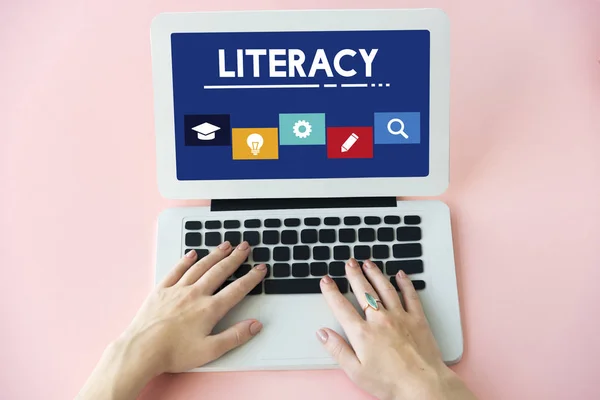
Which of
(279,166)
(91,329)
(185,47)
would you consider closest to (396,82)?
(279,166)

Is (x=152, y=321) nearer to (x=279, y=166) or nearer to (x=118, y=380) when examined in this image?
(x=118, y=380)

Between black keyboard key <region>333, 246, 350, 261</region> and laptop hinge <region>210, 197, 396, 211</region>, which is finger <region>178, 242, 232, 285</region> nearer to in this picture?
laptop hinge <region>210, 197, 396, 211</region>

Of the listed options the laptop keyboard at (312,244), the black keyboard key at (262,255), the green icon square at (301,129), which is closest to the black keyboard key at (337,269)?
the laptop keyboard at (312,244)

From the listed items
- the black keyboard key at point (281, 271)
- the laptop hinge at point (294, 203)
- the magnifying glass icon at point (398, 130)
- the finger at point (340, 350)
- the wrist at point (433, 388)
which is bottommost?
the wrist at point (433, 388)

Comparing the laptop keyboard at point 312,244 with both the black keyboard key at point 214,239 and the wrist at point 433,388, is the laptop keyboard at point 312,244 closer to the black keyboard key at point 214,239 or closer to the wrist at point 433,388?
the black keyboard key at point 214,239

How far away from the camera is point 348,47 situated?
0.75m

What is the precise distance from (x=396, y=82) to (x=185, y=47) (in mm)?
346

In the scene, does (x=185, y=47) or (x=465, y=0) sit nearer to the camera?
(x=185, y=47)

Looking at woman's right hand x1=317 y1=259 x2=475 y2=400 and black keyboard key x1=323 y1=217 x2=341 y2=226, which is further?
black keyboard key x1=323 y1=217 x2=341 y2=226

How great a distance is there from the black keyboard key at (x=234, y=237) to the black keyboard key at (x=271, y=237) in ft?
0.14

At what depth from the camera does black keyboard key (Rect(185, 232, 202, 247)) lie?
0.77 meters

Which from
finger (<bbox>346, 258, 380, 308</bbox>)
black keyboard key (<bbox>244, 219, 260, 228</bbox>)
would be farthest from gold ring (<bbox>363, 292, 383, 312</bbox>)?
black keyboard key (<bbox>244, 219, 260, 228</bbox>)

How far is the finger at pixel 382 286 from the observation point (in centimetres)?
72

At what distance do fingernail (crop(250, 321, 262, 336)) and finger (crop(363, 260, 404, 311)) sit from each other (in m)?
0.19
